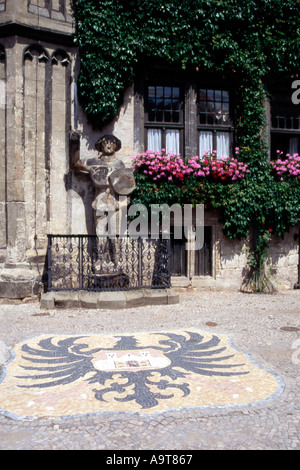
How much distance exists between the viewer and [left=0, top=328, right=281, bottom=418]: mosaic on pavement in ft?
12.3

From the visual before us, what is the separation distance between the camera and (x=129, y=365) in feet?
15.2

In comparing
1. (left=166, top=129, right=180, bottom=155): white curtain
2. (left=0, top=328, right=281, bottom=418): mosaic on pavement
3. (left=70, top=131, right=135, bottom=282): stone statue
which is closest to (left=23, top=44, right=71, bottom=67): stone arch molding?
(left=70, top=131, right=135, bottom=282): stone statue

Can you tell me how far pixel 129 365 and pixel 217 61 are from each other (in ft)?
24.3

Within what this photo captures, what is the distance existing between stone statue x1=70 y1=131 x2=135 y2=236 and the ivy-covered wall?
645mm

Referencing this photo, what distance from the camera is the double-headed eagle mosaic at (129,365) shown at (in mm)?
4051

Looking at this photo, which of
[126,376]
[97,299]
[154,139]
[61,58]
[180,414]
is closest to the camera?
[180,414]

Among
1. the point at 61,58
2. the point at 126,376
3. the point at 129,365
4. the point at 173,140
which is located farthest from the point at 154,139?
the point at 126,376

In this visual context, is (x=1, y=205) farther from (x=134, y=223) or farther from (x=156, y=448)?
(x=156, y=448)

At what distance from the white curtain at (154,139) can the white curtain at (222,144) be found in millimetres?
1419

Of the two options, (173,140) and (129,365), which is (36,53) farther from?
(129,365)

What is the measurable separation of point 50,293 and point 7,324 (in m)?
1.33


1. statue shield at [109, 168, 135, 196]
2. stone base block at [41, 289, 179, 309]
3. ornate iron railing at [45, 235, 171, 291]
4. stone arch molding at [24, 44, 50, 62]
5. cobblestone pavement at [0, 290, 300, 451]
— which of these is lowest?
cobblestone pavement at [0, 290, 300, 451]

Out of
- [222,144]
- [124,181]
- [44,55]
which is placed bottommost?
[124,181]

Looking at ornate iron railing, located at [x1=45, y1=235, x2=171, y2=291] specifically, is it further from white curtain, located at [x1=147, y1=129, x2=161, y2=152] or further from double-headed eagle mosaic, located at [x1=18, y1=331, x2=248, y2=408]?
white curtain, located at [x1=147, y1=129, x2=161, y2=152]
